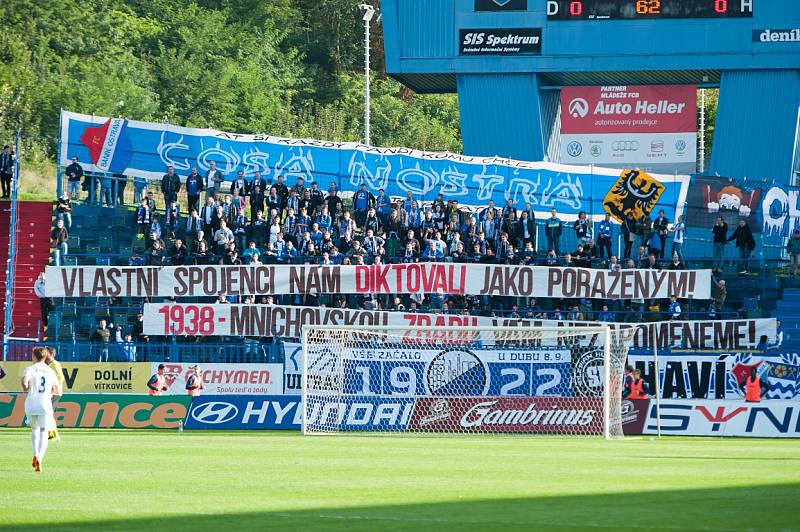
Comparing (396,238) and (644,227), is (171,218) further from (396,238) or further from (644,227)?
(644,227)

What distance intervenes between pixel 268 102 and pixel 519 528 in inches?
2432

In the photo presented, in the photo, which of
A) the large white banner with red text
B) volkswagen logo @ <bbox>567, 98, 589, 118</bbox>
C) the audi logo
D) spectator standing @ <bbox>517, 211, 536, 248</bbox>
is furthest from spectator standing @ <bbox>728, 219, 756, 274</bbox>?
volkswagen logo @ <bbox>567, 98, 589, 118</bbox>

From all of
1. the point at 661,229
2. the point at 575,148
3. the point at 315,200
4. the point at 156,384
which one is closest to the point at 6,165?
the point at 315,200

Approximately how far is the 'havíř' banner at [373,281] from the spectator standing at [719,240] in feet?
6.12

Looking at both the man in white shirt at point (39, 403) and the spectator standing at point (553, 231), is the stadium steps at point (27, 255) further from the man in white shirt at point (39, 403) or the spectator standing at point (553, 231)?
the man in white shirt at point (39, 403)

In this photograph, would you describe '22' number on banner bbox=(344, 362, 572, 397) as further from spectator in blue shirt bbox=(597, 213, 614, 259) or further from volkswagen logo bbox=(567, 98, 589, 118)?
volkswagen logo bbox=(567, 98, 589, 118)

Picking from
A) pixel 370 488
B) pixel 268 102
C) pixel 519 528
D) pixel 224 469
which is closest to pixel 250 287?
pixel 224 469

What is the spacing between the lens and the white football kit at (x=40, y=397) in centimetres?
1622

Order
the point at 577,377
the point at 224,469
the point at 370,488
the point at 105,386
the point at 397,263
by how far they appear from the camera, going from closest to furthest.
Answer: the point at 370,488 < the point at 224,469 < the point at 577,377 < the point at 105,386 < the point at 397,263

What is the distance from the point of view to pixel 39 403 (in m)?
16.3

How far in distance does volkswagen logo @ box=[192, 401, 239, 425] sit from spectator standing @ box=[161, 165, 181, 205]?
395 inches

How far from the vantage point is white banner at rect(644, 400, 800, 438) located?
1035 inches

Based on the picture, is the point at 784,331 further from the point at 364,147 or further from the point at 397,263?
the point at 364,147

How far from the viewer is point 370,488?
48.3ft
